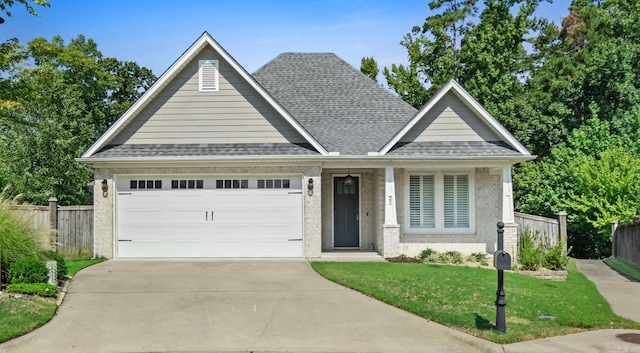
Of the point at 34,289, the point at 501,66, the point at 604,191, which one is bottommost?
the point at 34,289

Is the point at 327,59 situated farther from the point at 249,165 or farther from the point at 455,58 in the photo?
the point at 455,58

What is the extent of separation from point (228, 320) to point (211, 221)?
729 cm

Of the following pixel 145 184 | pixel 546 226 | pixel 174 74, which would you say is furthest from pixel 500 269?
pixel 174 74

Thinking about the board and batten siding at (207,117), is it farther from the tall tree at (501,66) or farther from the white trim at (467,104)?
the tall tree at (501,66)

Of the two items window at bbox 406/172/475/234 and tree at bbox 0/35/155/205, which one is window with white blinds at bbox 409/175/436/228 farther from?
tree at bbox 0/35/155/205

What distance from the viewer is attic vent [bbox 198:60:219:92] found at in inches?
647

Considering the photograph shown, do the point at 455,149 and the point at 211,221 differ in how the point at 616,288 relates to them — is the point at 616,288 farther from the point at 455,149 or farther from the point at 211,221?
the point at 211,221

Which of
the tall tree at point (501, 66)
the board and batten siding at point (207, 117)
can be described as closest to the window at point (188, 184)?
the board and batten siding at point (207, 117)

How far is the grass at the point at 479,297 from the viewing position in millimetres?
8734

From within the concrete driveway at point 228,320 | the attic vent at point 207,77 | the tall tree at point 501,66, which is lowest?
the concrete driveway at point 228,320

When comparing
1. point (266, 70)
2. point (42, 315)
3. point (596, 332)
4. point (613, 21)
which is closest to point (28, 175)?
point (266, 70)

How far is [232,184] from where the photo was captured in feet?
53.7

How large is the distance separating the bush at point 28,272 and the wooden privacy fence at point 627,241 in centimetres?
1567

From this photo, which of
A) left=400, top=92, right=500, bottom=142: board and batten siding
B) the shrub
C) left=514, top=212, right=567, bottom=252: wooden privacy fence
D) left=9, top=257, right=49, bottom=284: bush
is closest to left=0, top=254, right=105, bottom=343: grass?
left=9, top=257, right=49, bottom=284: bush
